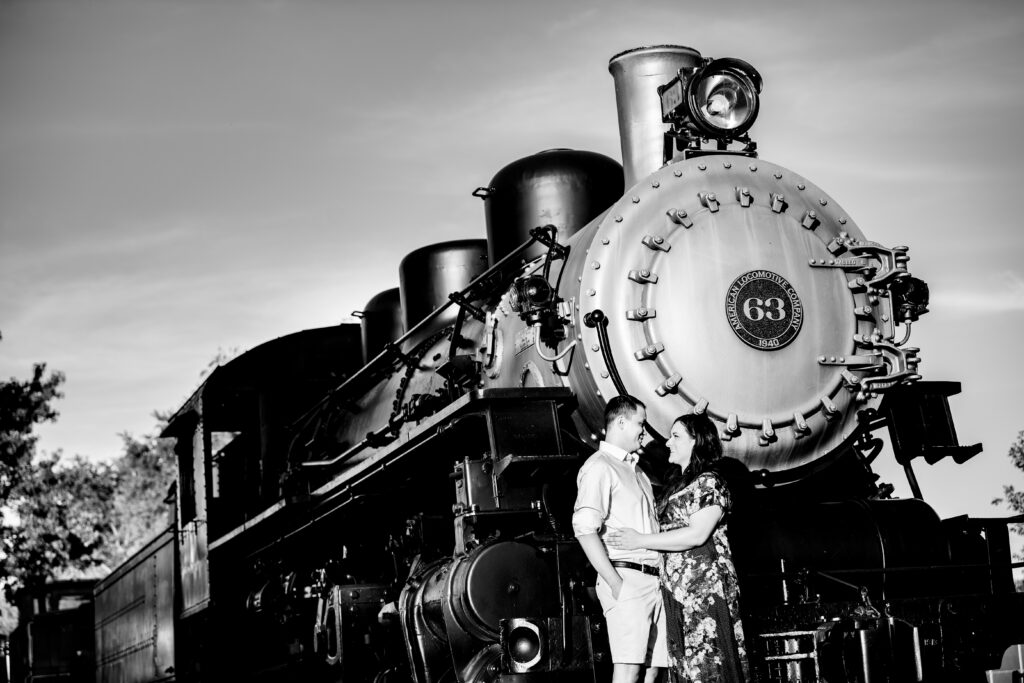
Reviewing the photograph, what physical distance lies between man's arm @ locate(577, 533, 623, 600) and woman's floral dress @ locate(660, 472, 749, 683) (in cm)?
19

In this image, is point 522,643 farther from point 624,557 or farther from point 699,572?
point 699,572

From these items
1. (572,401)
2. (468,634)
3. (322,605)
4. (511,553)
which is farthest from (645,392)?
(322,605)

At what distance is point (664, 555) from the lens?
13.8ft

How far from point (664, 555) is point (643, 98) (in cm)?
270

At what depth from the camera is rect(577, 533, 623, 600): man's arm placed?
4152 mm

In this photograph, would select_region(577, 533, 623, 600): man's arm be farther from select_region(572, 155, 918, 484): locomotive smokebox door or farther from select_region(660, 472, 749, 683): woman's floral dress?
select_region(572, 155, 918, 484): locomotive smokebox door

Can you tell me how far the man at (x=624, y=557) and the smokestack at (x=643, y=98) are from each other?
1.94 metres

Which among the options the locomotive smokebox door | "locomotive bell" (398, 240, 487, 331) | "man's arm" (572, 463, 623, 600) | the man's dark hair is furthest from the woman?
"locomotive bell" (398, 240, 487, 331)

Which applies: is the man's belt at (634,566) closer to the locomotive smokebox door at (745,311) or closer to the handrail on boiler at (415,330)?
the locomotive smokebox door at (745,311)

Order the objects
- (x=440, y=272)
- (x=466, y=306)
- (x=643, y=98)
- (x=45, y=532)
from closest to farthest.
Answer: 1. (x=643, y=98)
2. (x=466, y=306)
3. (x=440, y=272)
4. (x=45, y=532)

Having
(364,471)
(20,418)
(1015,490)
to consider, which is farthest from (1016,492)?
(20,418)

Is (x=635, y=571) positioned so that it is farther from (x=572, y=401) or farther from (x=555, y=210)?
(x=555, y=210)

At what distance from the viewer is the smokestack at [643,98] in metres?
6.00

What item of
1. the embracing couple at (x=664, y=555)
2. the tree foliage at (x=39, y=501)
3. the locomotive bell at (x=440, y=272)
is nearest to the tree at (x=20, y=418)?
the tree foliage at (x=39, y=501)
